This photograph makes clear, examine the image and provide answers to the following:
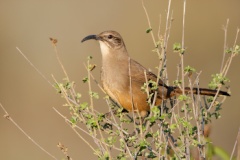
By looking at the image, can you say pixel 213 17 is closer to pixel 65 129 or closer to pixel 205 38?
pixel 205 38

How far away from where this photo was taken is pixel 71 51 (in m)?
16.3

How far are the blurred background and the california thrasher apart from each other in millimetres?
4636

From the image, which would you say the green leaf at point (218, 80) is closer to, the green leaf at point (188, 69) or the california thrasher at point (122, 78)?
the green leaf at point (188, 69)

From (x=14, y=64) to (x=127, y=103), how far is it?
9.06 meters

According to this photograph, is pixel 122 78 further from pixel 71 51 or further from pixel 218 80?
pixel 71 51

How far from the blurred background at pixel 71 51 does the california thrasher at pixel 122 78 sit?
4.64 m

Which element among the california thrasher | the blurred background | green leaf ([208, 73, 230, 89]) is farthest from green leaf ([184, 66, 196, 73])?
the blurred background

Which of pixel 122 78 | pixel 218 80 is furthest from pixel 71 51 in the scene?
pixel 218 80

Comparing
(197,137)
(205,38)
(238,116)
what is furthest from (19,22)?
(197,137)

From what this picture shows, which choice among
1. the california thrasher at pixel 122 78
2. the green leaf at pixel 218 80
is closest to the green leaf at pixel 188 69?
the green leaf at pixel 218 80

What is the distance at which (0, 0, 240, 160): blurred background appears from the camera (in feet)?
43.3

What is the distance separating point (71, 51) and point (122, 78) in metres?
9.20

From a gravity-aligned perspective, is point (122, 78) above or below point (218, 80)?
above

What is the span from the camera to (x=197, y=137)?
18.2ft
